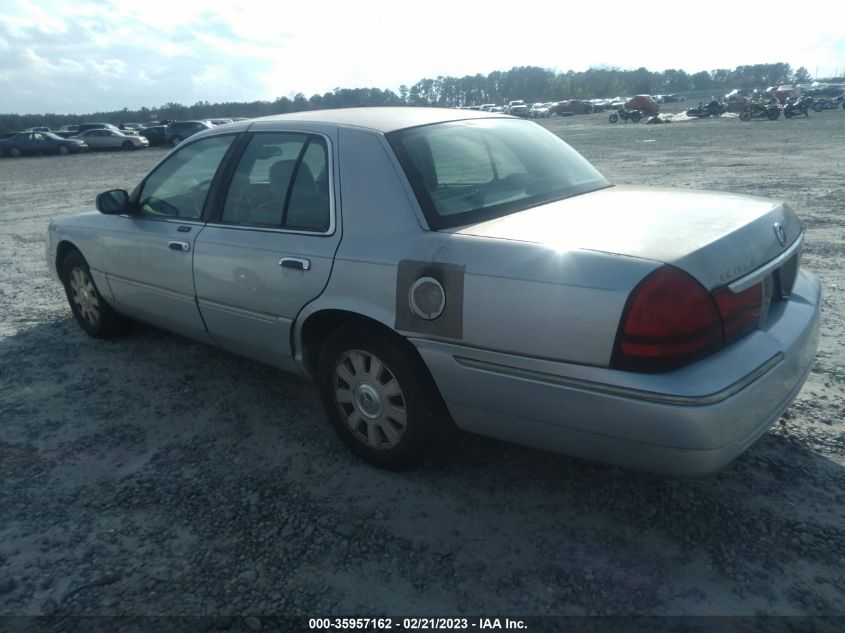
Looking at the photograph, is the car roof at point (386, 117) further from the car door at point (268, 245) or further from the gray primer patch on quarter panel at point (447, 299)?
the gray primer patch on quarter panel at point (447, 299)

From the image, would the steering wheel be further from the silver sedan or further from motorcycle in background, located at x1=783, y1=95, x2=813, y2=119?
motorcycle in background, located at x1=783, y1=95, x2=813, y2=119

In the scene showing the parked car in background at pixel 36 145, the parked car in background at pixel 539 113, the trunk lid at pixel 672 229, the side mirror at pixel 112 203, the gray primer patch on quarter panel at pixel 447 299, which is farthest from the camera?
the parked car in background at pixel 539 113

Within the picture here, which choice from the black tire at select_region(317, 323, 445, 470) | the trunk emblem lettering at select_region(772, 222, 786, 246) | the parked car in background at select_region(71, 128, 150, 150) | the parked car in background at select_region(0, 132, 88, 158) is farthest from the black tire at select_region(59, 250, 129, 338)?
the parked car in background at select_region(71, 128, 150, 150)

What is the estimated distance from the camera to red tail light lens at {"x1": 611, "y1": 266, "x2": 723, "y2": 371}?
2.28 meters

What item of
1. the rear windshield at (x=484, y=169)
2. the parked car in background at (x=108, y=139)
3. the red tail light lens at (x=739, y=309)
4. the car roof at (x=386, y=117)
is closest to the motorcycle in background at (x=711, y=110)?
the parked car in background at (x=108, y=139)

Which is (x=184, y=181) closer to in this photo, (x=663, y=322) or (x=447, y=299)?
(x=447, y=299)

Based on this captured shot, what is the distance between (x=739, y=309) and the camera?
8.20ft

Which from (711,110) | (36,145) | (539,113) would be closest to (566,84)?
(539,113)

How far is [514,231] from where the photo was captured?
2.72m

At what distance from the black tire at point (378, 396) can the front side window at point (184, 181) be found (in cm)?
146

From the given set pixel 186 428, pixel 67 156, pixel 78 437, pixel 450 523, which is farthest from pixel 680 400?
pixel 67 156

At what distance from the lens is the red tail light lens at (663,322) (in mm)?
2279

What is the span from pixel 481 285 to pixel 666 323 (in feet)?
2.24

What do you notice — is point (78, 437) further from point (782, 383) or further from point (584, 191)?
point (782, 383)
